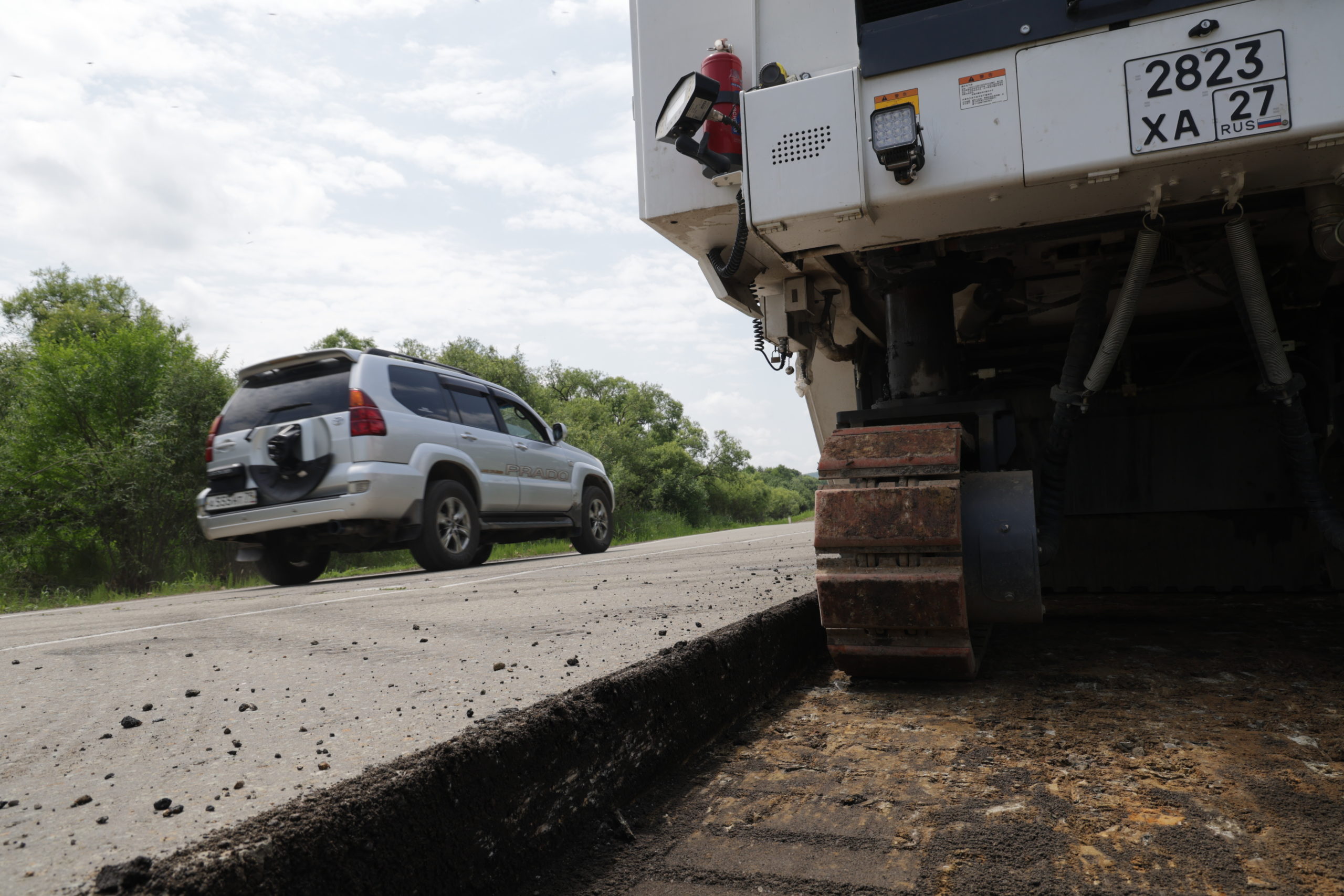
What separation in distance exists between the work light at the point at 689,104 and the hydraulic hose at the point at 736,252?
28 cm

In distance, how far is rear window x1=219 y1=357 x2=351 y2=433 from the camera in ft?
23.4

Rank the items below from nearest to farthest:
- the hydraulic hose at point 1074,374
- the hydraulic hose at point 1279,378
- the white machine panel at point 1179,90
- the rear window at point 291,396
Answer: the white machine panel at point 1179,90
the hydraulic hose at point 1279,378
the hydraulic hose at point 1074,374
the rear window at point 291,396

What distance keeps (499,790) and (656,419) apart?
5888 centimetres

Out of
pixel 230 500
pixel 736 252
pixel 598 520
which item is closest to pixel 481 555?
pixel 598 520

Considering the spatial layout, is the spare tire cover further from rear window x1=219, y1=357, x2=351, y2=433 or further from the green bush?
the green bush

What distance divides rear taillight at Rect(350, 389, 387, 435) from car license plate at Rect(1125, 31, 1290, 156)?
6159mm

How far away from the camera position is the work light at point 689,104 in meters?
2.62

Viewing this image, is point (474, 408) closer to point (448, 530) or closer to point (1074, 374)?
point (448, 530)

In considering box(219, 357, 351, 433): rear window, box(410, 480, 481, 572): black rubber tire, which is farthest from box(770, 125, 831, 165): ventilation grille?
box(410, 480, 481, 572): black rubber tire

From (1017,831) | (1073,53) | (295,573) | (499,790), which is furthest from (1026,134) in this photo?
(295,573)

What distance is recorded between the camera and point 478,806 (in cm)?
132

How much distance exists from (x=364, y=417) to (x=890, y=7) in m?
5.65

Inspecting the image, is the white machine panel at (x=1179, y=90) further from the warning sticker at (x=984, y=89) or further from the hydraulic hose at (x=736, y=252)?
the hydraulic hose at (x=736, y=252)

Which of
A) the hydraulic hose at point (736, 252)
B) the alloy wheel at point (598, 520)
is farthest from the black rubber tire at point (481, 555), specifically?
the hydraulic hose at point (736, 252)
